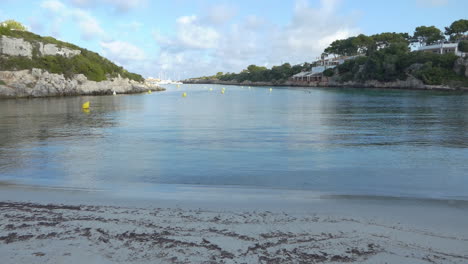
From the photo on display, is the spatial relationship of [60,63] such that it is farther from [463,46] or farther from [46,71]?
[463,46]

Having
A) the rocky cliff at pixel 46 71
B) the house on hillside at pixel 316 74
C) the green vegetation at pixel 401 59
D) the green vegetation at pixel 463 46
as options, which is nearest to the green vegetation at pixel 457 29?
the green vegetation at pixel 401 59

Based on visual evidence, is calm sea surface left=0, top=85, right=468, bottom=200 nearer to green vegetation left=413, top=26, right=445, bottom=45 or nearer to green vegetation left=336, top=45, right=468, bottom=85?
green vegetation left=336, top=45, right=468, bottom=85

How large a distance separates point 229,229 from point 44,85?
67.7 meters

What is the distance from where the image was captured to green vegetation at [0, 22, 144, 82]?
63.5 metres

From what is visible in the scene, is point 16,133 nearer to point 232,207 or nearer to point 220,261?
point 232,207

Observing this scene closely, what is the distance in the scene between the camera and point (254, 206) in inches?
291

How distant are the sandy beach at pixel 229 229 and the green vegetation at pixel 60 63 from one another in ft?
218

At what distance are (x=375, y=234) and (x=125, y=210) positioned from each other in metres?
4.73

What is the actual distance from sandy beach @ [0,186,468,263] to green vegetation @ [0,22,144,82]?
6645 centimetres

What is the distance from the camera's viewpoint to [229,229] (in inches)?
237

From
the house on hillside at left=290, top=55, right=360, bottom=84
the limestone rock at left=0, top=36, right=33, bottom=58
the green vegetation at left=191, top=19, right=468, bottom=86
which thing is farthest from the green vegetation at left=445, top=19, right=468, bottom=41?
the limestone rock at left=0, top=36, right=33, bottom=58

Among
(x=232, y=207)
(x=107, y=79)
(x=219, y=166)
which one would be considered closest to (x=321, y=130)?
(x=219, y=166)

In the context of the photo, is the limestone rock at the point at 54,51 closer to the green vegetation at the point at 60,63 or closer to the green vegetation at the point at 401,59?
the green vegetation at the point at 60,63

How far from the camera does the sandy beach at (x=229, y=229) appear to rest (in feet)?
16.7
